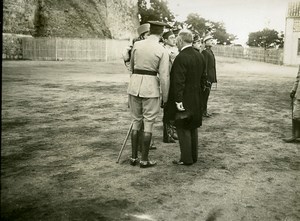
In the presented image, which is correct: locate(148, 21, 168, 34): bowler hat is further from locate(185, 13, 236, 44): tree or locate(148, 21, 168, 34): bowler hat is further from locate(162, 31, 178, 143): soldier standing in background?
locate(185, 13, 236, 44): tree

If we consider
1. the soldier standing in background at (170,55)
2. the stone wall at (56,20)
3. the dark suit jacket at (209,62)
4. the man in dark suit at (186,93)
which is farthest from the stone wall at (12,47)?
the man in dark suit at (186,93)

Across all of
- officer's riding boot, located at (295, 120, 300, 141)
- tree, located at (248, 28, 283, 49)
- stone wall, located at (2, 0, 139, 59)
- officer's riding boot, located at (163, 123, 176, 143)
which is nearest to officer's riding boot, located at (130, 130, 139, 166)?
officer's riding boot, located at (163, 123, 176, 143)

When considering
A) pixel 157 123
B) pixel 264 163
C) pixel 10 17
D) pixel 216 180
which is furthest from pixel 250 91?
pixel 10 17

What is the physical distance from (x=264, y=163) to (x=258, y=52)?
132ft

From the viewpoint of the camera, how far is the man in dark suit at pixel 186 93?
554 centimetres

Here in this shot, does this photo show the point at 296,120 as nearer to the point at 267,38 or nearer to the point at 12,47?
the point at 12,47

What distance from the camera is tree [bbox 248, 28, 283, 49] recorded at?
176 feet

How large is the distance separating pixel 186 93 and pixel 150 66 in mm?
682

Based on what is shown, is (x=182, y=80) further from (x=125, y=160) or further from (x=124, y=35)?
(x=124, y=35)

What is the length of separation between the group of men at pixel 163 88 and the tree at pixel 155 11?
54.5 metres

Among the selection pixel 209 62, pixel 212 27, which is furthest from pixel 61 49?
pixel 212 27

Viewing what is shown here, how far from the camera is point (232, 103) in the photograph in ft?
39.3

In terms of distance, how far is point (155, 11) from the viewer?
63.2 meters

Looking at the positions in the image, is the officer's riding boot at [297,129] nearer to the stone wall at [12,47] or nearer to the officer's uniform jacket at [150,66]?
the officer's uniform jacket at [150,66]
